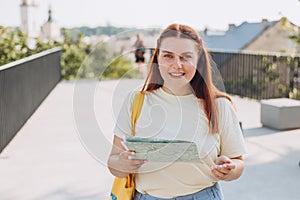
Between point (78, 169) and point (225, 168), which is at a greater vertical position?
point (225, 168)

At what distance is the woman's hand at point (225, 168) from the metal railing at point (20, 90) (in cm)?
448

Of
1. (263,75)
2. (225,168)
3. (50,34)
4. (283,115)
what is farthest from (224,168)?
(50,34)

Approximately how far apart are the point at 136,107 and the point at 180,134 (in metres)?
0.18

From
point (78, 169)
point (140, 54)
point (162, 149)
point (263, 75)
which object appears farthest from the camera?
point (263, 75)

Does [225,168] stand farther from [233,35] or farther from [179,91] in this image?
[233,35]

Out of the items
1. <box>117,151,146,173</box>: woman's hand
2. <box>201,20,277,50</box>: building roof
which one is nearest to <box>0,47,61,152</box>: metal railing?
<box>201,20,277,50</box>: building roof

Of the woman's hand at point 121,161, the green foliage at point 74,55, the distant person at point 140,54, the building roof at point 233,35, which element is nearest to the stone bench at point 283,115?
the building roof at point 233,35

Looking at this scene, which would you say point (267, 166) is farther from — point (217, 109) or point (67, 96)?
point (67, 96)

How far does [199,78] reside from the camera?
167cm

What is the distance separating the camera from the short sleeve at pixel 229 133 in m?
1.65

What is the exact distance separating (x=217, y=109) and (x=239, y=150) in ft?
0.54

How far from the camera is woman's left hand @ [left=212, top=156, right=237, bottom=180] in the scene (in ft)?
5.13

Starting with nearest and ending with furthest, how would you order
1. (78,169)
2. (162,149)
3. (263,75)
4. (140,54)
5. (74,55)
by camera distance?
(162,149) → (140,54) → (78,169) → (263,75) → (74,55)

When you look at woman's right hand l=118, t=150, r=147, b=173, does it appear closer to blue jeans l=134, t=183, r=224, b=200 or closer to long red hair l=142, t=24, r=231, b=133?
blue jeans l=134, t=183, r=224, b=200
